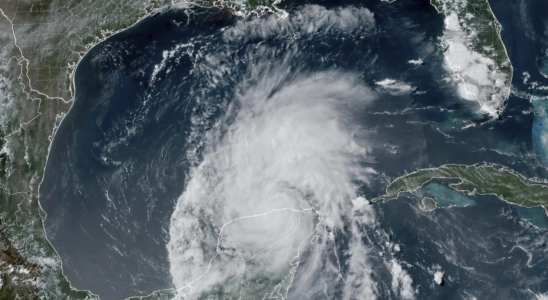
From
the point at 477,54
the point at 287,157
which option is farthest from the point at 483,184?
the point at 287,157

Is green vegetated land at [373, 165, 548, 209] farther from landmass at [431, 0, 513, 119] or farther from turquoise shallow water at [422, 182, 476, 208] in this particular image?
landmass at [431, 0, 513, 119]

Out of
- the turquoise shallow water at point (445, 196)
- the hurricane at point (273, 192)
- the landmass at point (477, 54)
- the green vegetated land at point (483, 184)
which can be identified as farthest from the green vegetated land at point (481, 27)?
the turquoise shallow water at point (445, 196)

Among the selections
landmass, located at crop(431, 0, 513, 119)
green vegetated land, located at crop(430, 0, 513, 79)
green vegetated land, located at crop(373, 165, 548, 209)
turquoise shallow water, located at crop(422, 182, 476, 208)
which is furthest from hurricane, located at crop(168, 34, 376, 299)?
green vegetated land, located at crop(430, 0, 513, 79)

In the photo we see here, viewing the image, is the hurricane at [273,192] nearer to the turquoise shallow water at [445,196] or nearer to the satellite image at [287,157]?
the satellite image at [287,157]

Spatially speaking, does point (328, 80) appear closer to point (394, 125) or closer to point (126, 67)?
point (394, 125)

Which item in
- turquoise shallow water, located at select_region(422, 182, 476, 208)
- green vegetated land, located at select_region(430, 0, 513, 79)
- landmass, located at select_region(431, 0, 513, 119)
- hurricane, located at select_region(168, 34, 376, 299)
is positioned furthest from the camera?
green vegetated land, located at select_region(430, 0, 513, 79)
